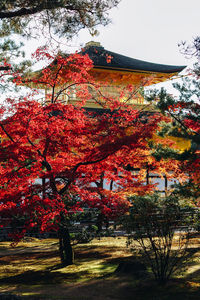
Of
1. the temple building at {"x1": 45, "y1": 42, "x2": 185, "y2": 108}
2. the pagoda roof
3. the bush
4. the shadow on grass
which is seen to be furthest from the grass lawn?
the pagoda roof

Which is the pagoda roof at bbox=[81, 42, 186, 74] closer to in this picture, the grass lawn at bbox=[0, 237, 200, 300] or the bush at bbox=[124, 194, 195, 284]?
the grass lawn at bbox=[0, 237, 200, 300]

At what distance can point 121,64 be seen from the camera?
20.5 metres

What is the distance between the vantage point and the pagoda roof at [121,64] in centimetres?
1988

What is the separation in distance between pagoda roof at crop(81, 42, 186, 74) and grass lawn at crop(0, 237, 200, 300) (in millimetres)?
11674

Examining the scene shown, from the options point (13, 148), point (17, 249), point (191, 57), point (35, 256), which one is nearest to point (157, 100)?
point (191, 57)

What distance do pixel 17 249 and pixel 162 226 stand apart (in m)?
7.33

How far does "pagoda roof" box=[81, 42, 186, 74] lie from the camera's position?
65.2 feet

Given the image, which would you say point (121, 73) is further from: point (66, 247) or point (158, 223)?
point (158, 223)

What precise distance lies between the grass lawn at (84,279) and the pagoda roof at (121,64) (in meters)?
11.7

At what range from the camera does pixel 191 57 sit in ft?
26.9

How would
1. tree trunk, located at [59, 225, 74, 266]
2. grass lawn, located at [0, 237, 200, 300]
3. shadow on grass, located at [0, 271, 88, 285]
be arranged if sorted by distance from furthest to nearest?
tree trunk, located at [59, 225, 74, 266] → shadow on grass, located at [0, 271, 88, 285] → grass lawn, located at [0, 237, 200, 300]

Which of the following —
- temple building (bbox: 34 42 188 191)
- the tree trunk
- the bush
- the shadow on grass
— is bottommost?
the shadow on grass

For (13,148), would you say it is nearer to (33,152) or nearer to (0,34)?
(33,152)

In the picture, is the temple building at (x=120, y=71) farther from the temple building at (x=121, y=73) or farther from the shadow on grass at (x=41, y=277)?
the shadow on grass at (x=41, y=277)
